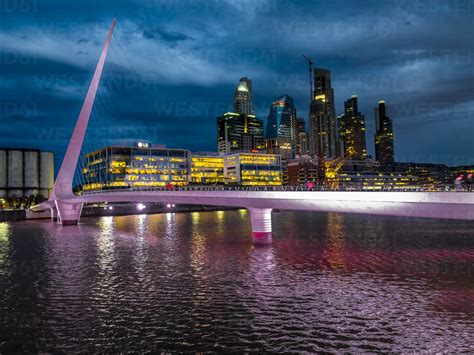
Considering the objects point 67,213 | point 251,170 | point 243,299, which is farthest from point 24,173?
point 243,299

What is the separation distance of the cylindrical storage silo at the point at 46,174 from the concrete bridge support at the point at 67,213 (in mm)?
98930

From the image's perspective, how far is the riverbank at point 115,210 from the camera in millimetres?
94938

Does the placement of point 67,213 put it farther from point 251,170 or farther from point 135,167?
point 251,170

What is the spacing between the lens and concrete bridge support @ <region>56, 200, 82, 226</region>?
76.9 m

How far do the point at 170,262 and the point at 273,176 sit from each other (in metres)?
164

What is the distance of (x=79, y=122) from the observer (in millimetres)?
64688

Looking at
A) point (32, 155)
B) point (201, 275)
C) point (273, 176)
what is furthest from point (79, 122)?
point (273, 176)

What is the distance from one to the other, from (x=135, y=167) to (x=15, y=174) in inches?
1816

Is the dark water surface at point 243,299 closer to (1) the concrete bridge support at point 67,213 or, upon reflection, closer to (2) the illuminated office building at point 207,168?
(1) the concrete bridge support at point 67,213

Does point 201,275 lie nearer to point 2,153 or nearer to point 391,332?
point 391,332

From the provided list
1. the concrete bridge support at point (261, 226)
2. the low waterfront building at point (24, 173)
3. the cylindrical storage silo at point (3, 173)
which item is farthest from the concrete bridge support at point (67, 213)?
the cylindrical storage silo at point (3, 173)

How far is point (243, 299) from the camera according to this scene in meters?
21.5

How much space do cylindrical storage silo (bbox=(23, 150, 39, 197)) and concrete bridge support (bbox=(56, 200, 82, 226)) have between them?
3748 inches

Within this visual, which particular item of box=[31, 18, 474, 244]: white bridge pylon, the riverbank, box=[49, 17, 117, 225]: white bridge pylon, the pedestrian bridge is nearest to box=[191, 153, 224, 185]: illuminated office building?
the riverbank
